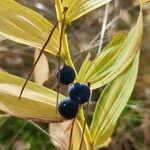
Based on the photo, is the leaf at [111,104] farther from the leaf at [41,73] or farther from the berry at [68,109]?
the leaf at [41,73]

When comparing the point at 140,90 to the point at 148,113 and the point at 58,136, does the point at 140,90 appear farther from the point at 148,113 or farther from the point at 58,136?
the point at 58,136

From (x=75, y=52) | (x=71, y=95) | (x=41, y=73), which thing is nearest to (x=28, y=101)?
(x=71, y=95)

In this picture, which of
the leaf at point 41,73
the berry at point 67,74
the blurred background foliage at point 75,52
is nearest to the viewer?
the berry at point 67,74

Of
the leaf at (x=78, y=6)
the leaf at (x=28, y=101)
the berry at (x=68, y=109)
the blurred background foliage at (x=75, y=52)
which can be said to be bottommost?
the blurred background foliage at (x=75, y=52)

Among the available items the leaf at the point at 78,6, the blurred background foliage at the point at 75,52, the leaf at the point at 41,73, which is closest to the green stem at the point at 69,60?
the leaf at the point at 78,6

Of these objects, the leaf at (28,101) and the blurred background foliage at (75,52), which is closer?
the leaf at (28,101)

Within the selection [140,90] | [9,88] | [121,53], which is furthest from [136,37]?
[140,90]
